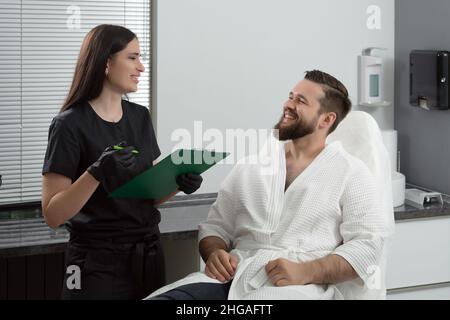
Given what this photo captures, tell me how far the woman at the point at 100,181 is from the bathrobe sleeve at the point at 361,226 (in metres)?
0.46

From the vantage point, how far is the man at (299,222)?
2.08 metres

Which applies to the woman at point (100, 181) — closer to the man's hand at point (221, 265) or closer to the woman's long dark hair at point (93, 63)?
the woman's long dark hair at point (93, 63)

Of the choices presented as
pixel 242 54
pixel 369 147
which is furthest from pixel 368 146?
pixel 242 54

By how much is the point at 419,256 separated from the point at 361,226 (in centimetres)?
108

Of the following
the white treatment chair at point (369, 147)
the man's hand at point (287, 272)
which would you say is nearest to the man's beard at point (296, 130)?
the white treatment chair at point (369, 147)

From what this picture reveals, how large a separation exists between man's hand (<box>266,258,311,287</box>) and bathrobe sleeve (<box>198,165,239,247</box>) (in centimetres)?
27

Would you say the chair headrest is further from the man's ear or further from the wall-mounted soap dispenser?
the wall-mounted soap dispenser

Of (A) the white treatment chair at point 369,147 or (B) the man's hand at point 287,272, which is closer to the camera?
(B) the man's hand at point 287,272

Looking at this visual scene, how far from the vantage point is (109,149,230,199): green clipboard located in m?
1.95

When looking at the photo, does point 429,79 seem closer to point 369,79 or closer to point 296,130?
point 369,79

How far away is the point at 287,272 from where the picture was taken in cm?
205

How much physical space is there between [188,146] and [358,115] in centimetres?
86

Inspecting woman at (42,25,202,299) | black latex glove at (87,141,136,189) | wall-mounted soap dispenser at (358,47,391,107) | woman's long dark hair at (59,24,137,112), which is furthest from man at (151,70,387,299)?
wall-mounted soap dispenser at (358,47,391,107)
